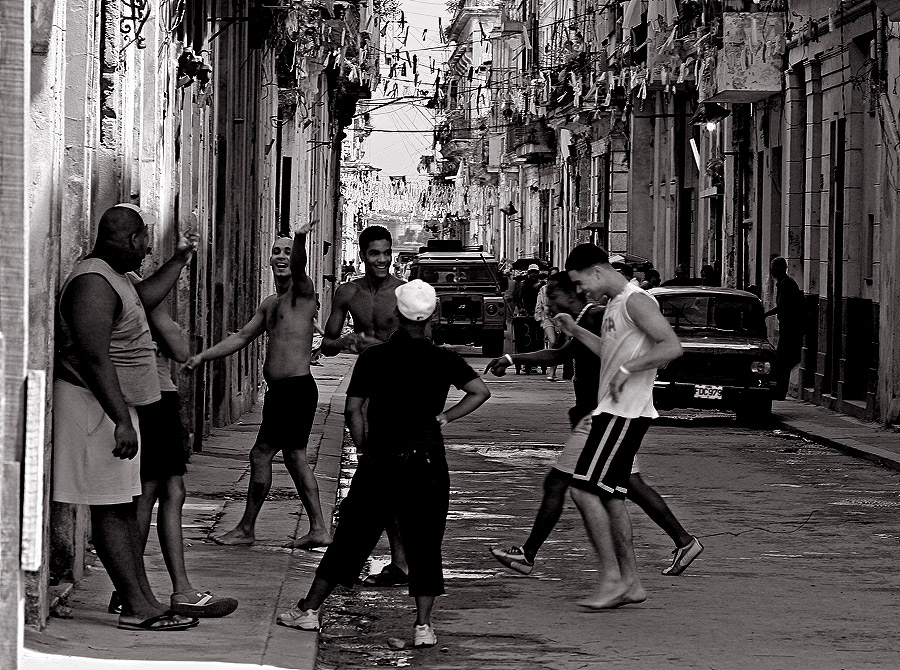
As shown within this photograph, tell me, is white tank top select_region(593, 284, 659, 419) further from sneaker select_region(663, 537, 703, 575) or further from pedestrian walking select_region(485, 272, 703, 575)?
sneaker select_region(663, 537, 703, 575)

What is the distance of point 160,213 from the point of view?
13.6m

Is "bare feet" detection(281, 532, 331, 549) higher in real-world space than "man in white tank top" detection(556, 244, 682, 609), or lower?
lower

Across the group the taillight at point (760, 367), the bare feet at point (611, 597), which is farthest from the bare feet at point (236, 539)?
the taillight at point (760, 367)

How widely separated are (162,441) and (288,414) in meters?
2.16

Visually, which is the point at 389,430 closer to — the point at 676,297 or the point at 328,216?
the point at 676,297

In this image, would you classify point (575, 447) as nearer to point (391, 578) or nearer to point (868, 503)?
point (391, 578)

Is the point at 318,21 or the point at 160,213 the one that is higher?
the point at 318,21

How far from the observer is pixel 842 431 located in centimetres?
2023

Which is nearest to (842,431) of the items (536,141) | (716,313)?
(716,313)

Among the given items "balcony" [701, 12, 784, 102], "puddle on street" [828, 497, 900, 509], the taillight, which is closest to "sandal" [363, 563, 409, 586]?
"puddle on street" [828, 497, 900, 509]

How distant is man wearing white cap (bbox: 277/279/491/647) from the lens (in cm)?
808

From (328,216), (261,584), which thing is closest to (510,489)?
(261,584)

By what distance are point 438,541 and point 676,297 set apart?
48.1 feet

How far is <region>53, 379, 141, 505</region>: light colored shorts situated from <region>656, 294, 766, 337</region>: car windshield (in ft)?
48.2
